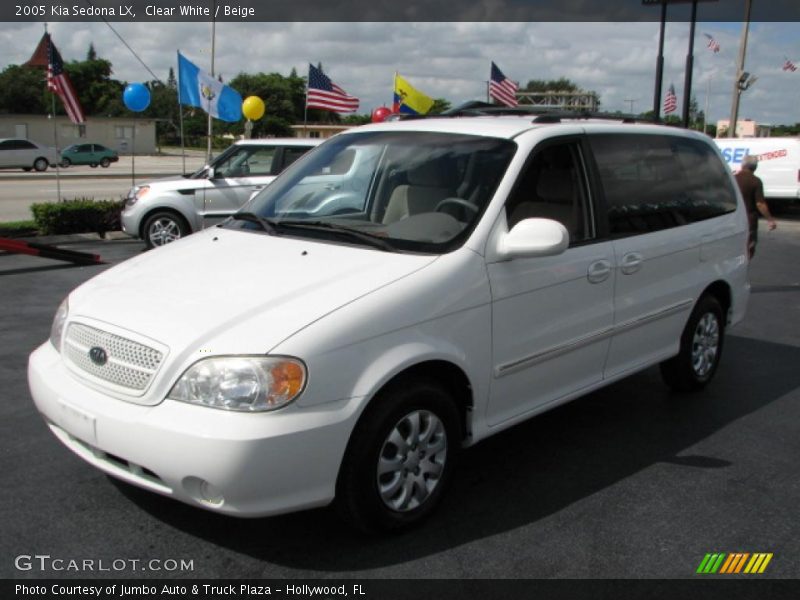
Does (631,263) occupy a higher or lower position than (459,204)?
lower

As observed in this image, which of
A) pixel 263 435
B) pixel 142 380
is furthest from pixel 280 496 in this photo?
pixel 142 380

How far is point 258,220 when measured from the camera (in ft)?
14.1

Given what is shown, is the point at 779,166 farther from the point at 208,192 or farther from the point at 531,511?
the point at 531,511

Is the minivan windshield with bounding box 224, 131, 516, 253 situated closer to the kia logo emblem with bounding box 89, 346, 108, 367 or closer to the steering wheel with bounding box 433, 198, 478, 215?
the steering wheel with bounding box 433, 198, 478, 215

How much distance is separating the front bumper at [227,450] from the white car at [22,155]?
4003 centimetres

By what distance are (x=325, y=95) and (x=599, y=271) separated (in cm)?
1612

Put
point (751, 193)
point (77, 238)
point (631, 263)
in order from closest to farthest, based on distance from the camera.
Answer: point (631, 263)
point (751, 193)
point (77, 238)

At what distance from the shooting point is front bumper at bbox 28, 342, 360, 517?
9.48 feet

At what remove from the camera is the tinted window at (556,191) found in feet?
13.4

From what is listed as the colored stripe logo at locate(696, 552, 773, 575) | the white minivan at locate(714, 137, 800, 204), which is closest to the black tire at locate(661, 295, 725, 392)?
the colored stripe logo at locate(696, 552, 773, 575)

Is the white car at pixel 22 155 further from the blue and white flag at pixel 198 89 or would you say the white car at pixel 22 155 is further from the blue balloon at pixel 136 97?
the blue and white flag at pixel 198 89

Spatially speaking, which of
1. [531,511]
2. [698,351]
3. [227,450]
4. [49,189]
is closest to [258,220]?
[227,450]
